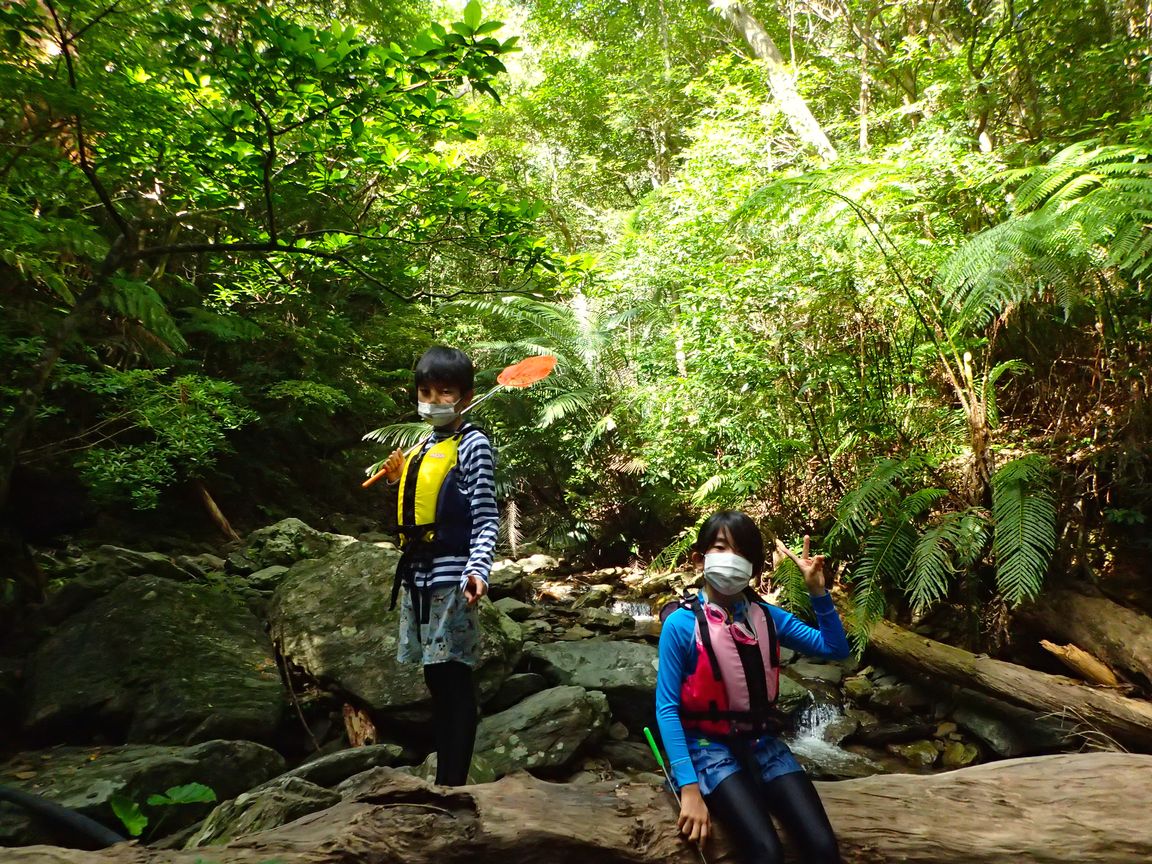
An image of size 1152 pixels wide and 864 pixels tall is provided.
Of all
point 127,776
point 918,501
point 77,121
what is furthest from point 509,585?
point 77,121

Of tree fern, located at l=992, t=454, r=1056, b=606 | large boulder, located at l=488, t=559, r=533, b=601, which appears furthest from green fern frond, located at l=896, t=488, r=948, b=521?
large boulder, located at l=488, t=559, r=533, b=601

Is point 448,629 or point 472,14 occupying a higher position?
point 472,14

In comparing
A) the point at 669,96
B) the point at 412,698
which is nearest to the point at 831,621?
the point at 412,698

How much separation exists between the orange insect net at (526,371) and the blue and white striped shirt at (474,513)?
73cm

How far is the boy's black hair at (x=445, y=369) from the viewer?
2.32 m

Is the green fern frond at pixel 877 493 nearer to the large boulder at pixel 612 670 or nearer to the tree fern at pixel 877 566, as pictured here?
the tree fern at pixel 877 566

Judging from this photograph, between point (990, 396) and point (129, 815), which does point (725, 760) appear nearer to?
point (129, 815)

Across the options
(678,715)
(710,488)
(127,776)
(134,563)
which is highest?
(710,488)

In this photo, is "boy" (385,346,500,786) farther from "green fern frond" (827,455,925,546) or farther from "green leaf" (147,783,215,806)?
"green fern frond" (827,455,925,546)

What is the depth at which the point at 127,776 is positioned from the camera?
9.16ft

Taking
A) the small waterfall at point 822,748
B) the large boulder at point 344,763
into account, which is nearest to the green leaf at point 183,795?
the large boulder at point 344,763

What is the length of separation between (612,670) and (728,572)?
319 centimetres

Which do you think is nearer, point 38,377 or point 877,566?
point 38,377

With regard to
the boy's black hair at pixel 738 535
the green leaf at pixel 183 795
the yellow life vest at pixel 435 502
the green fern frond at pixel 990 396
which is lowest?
the green leaf at pixel 183 795
